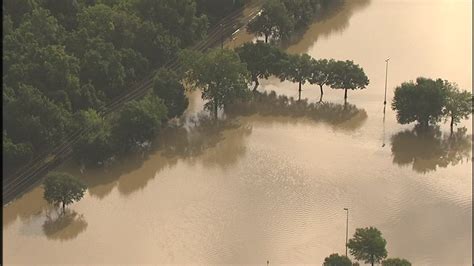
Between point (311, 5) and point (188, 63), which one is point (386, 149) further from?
point (311, 5)

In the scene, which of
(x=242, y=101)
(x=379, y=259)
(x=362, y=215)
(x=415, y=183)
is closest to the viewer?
(x=379, y=259)

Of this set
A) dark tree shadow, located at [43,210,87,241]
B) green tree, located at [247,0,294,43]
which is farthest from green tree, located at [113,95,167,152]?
green tree, located at [247,0,294,43]

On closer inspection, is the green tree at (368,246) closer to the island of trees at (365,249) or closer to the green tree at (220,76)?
the island of trees at (365,249)

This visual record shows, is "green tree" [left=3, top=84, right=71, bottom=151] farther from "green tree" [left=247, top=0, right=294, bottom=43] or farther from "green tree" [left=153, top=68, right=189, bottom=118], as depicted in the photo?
"green tree" [left=247, top=0, right=294, bottom=43]

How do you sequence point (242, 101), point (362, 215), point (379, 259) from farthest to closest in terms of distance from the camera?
point (242, 101) → point (362, 215) → point (379, 259)

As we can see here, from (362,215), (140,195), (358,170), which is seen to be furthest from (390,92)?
(140,195)

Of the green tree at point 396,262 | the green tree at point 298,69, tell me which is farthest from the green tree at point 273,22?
the green tree at point 396,262
